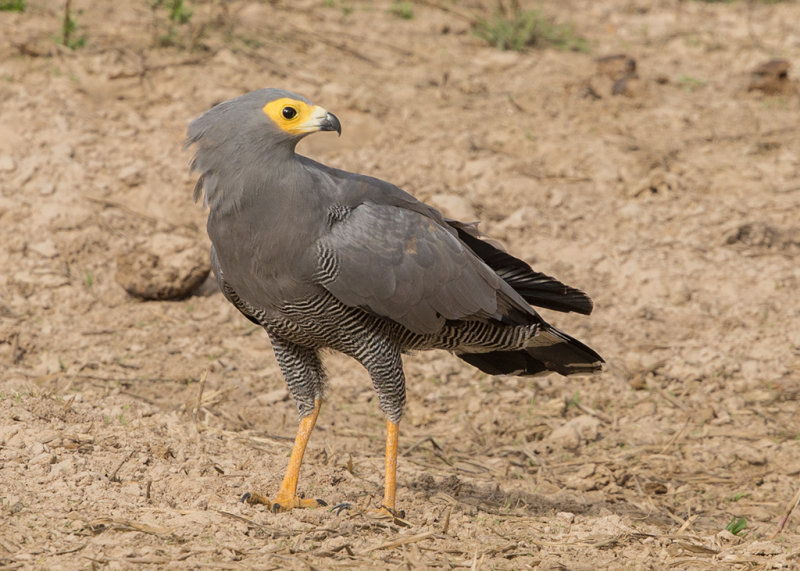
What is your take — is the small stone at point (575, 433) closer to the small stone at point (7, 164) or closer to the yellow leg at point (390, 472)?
the yellow leg at point (390, 472)

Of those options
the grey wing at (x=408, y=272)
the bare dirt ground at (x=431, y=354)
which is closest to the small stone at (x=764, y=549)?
the bare dirt ground at (x=431, y=354)

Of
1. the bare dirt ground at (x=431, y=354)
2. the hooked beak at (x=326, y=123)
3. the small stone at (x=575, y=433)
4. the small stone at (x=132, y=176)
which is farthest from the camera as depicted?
the small stone at (x=132, y=176)

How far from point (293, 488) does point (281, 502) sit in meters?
0.12

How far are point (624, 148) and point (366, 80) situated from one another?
7.96 feet

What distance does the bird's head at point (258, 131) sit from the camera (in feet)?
14.9

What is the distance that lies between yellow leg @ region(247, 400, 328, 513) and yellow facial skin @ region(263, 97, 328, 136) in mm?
1520

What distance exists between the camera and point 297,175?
15.1 ft

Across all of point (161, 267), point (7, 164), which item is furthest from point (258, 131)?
point (7, 164)

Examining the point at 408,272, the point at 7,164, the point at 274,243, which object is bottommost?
the point at 7,164

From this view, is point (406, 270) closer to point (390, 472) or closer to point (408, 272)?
point (408, 272)

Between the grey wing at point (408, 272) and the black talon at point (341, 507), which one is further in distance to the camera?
the black talon at point (341, 507)

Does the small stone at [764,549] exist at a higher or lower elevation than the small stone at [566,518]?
higher

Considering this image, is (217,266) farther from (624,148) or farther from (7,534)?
(624,148)

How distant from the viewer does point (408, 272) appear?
492cm
